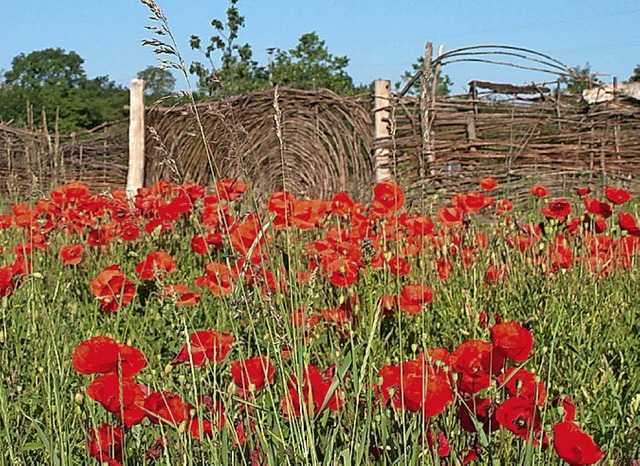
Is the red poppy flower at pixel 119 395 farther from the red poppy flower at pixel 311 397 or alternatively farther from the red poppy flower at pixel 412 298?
the red poppy flower at pixel 412 298

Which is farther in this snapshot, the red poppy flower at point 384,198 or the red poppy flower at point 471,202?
the red poppy flower at point 471,202

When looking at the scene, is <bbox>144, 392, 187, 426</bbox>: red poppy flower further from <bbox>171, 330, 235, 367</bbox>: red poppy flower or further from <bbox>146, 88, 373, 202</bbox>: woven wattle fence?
<bbox>146, 88, 373, 202</bbox>: woven wattle fence

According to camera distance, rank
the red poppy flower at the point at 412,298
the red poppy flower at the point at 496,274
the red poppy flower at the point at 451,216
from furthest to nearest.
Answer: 1. the red poppy flower at the point at 451,216
2. the red poppy flower at the point at 496,274
3. the red poppy flower at the point at 412,298

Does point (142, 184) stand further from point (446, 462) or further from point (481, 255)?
point (446, 462)

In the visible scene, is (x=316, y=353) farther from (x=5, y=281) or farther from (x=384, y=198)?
(x=384, y=198)

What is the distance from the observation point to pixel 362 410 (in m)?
1.69

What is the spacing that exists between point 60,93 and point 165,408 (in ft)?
147

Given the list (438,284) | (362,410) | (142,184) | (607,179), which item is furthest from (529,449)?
(142,184)

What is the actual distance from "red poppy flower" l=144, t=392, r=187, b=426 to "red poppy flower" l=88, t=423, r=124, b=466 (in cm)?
7

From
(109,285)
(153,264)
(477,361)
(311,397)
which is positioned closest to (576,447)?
(477,361)

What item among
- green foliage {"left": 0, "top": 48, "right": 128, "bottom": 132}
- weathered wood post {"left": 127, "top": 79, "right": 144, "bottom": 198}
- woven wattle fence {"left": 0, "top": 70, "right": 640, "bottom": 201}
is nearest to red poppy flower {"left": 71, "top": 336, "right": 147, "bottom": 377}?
woven wattle fence {"left": 0, "top": 70, "right": 640, "bottom": 201}

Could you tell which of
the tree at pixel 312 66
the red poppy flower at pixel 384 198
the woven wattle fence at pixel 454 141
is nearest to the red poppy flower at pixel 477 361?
the red poppy flower at pixel 384 198

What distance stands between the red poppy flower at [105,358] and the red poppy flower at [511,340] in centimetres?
56

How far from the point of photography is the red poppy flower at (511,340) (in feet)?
4.59
